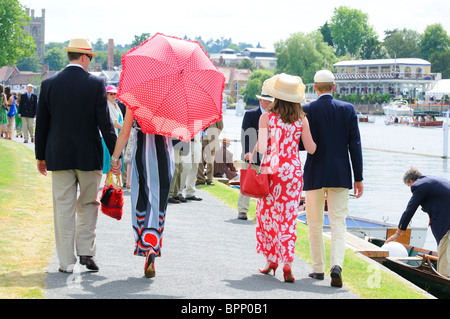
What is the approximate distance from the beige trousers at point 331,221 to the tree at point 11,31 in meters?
71.5

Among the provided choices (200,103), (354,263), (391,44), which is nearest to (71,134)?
(200,103)

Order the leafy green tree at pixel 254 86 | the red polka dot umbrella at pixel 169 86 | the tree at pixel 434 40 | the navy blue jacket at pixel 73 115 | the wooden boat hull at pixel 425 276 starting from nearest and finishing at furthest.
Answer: the navy blue jacket at pixel 73 115
the red polka dot umbrella at pixel 169 86
the wooden boat hull at pixel 425 276
the tree at pixel 434 40
the leafy green tree at pixel 254 86

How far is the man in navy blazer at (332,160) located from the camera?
7367 millimetres

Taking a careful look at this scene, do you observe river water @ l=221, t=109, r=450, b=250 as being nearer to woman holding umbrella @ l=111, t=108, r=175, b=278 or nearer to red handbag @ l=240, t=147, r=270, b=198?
red handbag @ l=240, t=147, r=270, b=198

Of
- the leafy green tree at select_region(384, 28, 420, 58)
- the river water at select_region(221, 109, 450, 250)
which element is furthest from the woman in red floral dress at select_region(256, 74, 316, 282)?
the leafy green tree at select_region(384, 28, 420, 58)

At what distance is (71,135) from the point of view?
6758 millimetres

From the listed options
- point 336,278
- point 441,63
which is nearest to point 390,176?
point 336,278

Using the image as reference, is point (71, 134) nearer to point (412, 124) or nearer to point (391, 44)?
point (412, 124)

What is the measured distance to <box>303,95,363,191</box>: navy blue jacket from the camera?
736 cm

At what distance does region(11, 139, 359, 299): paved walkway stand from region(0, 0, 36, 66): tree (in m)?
68.7

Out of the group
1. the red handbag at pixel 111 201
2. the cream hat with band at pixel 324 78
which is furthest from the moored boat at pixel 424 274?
the red handbag at pixel 111 201

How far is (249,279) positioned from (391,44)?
636ft

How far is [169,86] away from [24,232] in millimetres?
3110

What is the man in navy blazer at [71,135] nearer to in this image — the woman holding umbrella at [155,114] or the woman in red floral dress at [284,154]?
the woman holding umbrella at [155,114]
